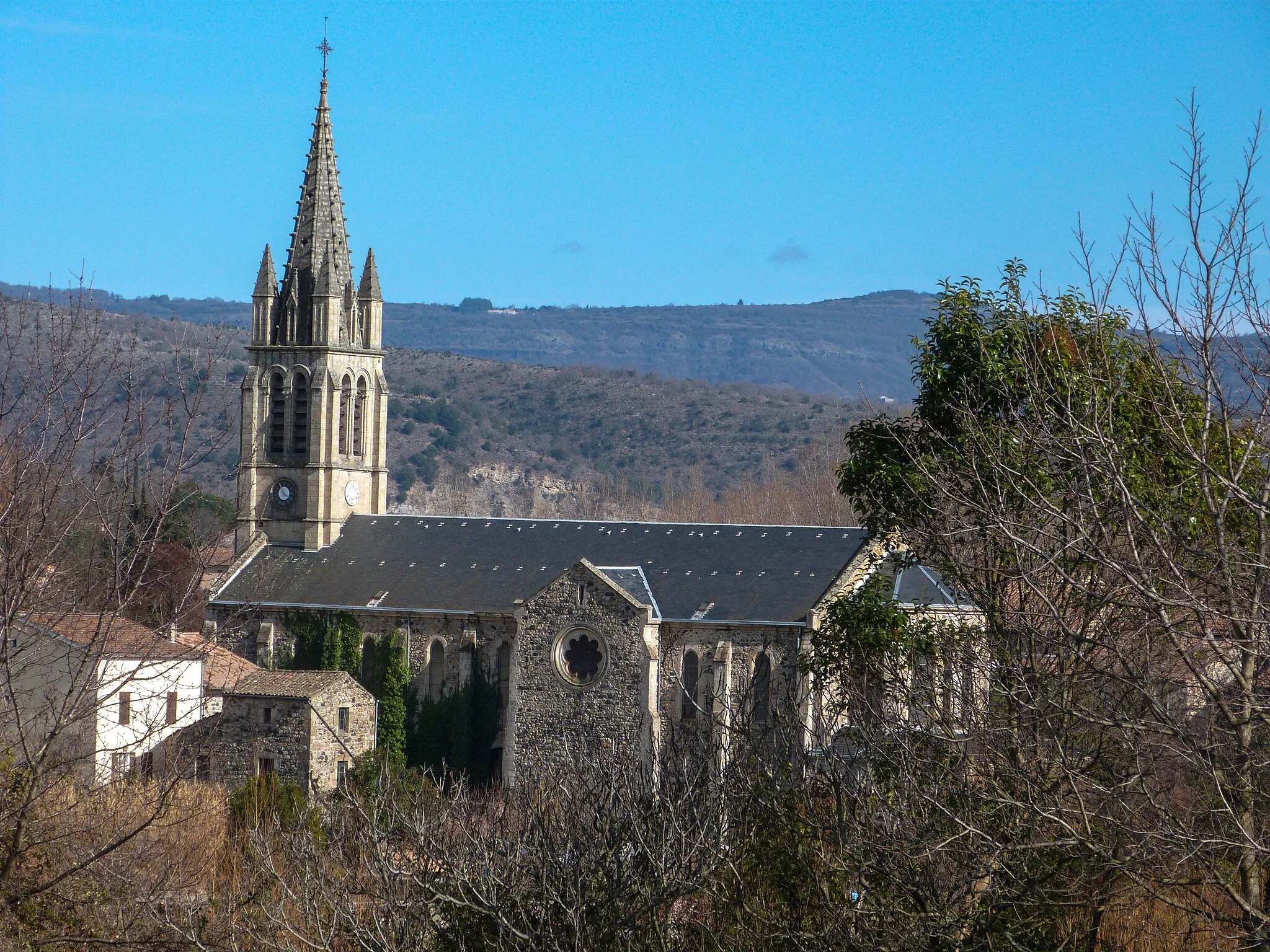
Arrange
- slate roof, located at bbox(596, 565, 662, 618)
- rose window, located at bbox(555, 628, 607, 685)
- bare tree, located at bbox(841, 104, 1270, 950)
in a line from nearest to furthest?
bare tree, located at bbox(841, 104, 1270, 950)
rose window, located at bbox(555, 628, 607, 685)
slate roof, located at bbox(596, 565, 662, 618)

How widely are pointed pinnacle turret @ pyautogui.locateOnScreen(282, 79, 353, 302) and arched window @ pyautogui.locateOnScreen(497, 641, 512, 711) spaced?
44.9ft

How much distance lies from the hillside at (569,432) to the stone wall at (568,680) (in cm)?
6626

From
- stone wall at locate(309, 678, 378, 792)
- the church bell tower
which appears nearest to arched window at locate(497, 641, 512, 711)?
stone wall at locate(309, 678, 378, 792)

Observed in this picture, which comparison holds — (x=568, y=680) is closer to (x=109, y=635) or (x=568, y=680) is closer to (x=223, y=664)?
(x=223, y=664)

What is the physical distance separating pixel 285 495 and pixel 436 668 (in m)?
8.30

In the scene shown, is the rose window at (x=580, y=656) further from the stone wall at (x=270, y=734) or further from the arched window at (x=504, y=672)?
the stone wall at (x=270, y=734)

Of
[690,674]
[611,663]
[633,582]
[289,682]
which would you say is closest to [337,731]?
[289,682]

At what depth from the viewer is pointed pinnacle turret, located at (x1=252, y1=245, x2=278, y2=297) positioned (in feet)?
175

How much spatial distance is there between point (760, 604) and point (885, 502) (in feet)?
67.8

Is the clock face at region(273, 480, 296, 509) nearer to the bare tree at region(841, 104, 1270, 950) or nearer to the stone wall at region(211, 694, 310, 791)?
the stone wall at region(211, 694, 310, 791)

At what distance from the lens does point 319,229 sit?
54.2 metres

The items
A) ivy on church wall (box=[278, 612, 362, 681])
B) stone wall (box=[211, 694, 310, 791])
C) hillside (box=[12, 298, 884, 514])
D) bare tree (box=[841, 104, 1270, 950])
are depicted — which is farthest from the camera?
hillside (box=[12, 298, 884, 514])

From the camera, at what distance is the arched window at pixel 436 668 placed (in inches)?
1854

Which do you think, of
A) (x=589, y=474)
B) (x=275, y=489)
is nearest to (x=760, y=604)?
(x=275, y=489)
